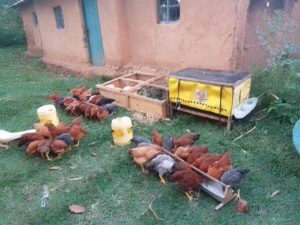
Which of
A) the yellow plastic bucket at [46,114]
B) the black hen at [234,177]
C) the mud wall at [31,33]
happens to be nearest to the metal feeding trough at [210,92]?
the black hen at [234,177]

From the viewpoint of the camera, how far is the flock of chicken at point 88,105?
5.08m

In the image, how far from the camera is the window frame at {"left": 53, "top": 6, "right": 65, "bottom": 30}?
9.49m

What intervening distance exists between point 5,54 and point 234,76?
1245 centimetres

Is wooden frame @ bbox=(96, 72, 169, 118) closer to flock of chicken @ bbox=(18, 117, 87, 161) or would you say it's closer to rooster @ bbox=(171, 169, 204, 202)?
flock of chicken @ bbox=(18, 117, 87, 161)

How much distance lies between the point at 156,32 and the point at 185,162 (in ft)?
13.7

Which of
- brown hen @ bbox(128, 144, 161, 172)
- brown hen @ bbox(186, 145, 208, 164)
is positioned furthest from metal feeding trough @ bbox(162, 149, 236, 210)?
brown hen @ bbox(128, 144, 161, 172)

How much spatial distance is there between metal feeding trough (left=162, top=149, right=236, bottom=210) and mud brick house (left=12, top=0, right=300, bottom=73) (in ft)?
9.90

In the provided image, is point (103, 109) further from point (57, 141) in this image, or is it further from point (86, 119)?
point (57, 141)

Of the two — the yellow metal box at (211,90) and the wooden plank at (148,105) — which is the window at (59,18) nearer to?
the wooden plank at (148,105)

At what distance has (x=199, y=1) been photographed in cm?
552

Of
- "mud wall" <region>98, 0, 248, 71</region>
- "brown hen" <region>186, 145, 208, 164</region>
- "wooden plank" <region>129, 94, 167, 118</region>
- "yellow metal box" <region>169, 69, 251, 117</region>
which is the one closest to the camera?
"brown hen" <region>186, 145, 208, 164</region>

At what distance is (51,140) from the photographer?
157 inches

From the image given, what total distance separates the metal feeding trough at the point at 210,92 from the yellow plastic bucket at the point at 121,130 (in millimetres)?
1129

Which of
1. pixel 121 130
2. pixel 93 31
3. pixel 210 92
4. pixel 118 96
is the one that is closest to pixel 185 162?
pixel 121 130
